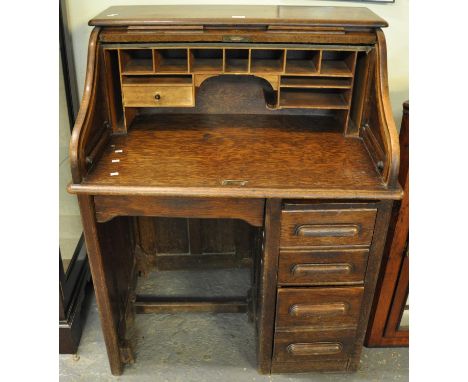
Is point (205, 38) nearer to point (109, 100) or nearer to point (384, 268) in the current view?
point (109, 100)

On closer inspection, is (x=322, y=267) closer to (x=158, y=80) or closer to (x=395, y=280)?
(x=395, y=280)

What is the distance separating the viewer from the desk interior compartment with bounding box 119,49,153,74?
5.62ft

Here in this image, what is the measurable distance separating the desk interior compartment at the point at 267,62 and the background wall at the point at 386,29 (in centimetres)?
24

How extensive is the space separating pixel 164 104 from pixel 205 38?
282mm

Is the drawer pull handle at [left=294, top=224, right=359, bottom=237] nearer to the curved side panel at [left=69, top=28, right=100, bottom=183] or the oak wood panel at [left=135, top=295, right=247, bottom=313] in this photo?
the curved side panel at [left=69, top=28, right=100, bottom=183]

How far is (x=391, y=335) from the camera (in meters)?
2.13

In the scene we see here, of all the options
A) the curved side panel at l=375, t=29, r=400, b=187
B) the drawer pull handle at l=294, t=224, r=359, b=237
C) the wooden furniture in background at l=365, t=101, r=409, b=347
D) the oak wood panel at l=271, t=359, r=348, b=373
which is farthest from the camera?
the oak wood panel at l=271, t=359, r=348, b=373

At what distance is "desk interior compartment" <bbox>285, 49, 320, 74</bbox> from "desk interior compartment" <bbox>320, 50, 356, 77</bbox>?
36 mm

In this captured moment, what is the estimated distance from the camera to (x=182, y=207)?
156 cm

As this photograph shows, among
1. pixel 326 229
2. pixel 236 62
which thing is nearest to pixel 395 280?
pixel 326 229

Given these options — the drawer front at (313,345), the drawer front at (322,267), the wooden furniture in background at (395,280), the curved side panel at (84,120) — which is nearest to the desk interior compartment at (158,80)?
the curved side panel at (84,120)

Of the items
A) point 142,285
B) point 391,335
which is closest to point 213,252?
point 142,285

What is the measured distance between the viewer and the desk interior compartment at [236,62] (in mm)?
1715

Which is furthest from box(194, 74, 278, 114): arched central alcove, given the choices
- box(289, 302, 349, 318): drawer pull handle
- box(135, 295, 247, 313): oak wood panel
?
box(135, 295, 247, 313): oak wood panel
